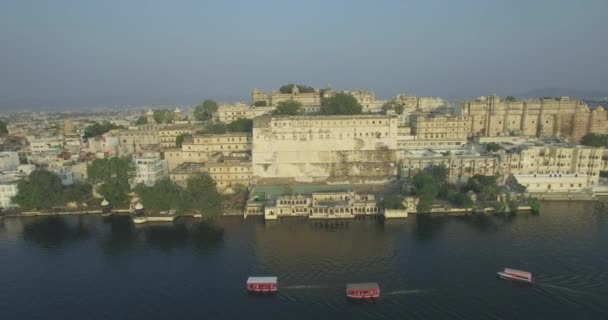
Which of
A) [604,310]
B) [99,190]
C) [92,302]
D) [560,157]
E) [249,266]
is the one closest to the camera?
[604,310]

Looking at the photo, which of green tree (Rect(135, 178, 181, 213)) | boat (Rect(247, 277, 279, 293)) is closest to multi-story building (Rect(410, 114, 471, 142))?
green tree (Rect(135, 178, 181, 213))

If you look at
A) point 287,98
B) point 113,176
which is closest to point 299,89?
point 287,98

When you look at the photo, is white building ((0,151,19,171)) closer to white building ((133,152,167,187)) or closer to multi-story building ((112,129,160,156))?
multi-story building ((112,129,160,156))

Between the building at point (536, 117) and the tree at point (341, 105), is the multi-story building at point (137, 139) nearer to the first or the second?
the tree at point (341, 105)

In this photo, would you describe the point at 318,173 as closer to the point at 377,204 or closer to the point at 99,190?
the point at 377,204

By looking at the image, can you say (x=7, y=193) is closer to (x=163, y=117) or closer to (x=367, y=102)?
(x=163, y=117)

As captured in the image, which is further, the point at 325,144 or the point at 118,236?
the point at 325,144

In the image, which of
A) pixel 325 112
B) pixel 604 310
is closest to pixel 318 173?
pixel 325 112
